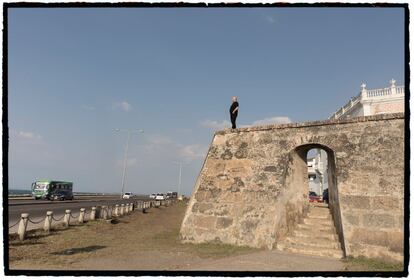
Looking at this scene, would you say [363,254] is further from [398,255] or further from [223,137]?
[223,137]

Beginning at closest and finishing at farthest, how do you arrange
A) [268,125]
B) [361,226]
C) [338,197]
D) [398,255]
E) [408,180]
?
[408,180], [398,255], [361,226], [338,197], [268,125]

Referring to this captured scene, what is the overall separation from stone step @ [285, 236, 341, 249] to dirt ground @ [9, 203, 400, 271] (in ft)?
2.54

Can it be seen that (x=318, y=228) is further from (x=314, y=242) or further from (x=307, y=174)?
(x=307, y=174)

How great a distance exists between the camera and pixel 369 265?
6.78 m

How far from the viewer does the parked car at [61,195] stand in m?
34.9

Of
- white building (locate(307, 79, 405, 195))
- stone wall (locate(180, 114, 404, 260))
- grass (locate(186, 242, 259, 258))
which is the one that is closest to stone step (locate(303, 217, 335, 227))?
stone wall (locate(180, 114, 404, 260))

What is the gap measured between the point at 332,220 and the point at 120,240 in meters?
6.88

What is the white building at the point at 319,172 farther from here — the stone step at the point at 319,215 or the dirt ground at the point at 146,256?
the dirt ground at the point at 146,256

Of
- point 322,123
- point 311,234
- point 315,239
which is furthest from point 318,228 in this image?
point 322,123

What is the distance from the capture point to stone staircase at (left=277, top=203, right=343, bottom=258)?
8141 millimetres

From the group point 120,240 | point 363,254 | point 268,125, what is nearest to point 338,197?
point 363,254

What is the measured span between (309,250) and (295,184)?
2304 mm

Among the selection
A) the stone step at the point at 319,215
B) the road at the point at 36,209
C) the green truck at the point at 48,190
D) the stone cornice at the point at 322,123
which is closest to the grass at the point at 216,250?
the stone step at the point at 319,215

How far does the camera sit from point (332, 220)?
31.4ft
